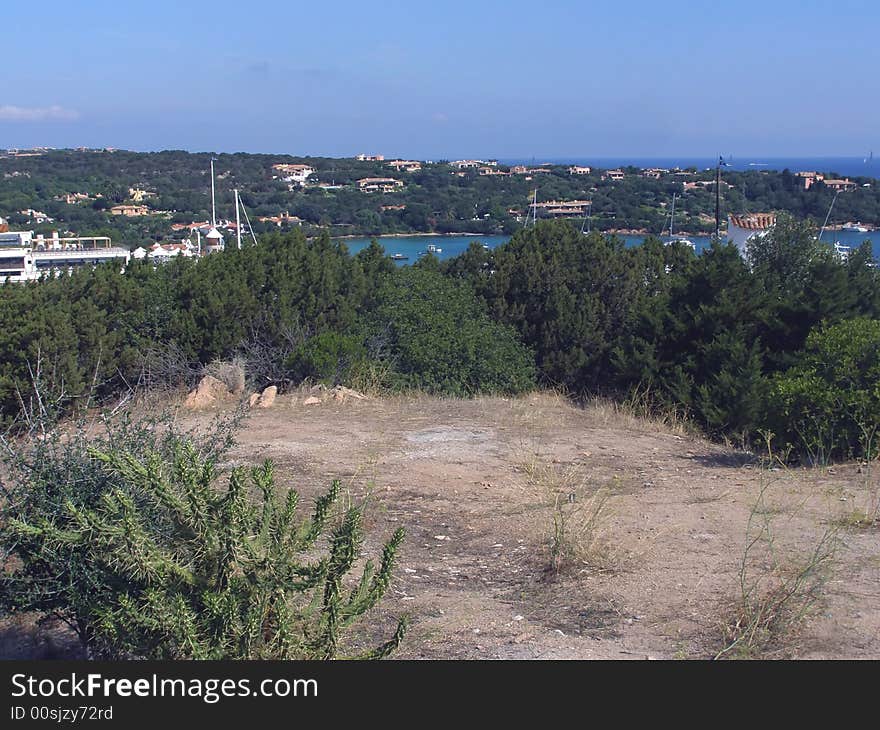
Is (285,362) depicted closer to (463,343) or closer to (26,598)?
(463,343)

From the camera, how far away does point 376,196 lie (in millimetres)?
→ 41656

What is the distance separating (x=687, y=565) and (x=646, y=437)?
16.2ft

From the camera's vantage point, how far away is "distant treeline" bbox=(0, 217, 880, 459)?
12.5 metres

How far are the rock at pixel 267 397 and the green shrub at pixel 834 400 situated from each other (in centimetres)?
601

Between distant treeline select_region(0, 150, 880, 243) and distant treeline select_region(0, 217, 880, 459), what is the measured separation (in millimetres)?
14567

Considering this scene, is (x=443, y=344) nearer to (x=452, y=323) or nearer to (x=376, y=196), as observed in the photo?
(x=452, y=323)

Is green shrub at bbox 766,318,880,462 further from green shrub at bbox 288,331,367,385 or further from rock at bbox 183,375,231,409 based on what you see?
rock at bbox 183,375,231,409

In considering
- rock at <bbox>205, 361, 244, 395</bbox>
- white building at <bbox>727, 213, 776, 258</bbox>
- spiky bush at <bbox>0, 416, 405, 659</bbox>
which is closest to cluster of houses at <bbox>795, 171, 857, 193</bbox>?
white building at <bbox>727, 213, 776, 258</bbox>

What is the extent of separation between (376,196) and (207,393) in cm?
3039

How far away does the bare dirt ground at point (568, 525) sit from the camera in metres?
4.89

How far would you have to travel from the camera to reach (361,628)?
16.6 feet

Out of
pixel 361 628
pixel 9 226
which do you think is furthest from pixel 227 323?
pixel 9 226

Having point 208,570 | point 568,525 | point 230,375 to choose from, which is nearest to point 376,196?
point 230,375

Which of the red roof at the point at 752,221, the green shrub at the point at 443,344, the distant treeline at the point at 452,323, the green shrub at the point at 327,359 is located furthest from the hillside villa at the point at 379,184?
the green shrub at the point at 327,359
